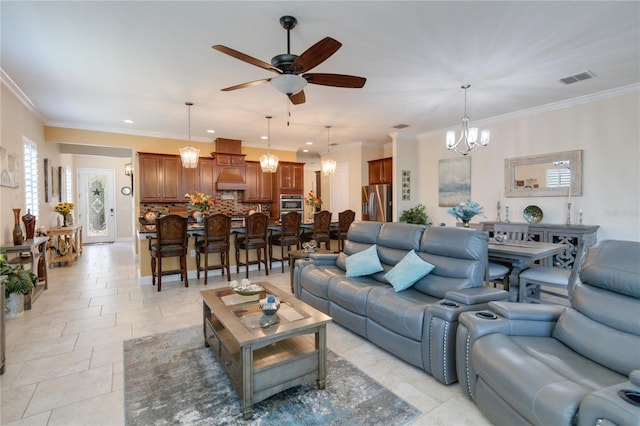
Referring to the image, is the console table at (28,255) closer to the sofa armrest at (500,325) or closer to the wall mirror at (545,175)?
the sofa armrest at (500,325)

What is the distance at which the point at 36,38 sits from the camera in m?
2.83

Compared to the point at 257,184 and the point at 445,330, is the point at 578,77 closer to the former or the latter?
the point at 445,330

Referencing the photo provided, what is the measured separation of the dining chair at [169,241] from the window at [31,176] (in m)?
2.19

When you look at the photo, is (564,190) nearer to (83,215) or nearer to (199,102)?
(199,102)

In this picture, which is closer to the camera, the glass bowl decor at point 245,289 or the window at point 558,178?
the glass bowl decor at point 245,289

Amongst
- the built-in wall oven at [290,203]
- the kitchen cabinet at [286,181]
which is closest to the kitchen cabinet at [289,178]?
the kitchen cabinet at [286,181]

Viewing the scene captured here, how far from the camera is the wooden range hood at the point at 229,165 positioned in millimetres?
7207

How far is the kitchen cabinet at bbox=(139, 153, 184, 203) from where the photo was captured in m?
6.48

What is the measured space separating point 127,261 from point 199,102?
13.8ft

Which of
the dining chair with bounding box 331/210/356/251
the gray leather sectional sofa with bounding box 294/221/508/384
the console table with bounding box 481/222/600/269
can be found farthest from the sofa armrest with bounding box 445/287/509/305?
the dining chair with bounding box 331/210/356/251

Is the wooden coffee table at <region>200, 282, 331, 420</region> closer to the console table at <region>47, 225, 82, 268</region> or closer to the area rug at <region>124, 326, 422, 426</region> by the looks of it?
the area rug at <region>124, 326, 422, 426</region>

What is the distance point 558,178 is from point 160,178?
7.51 metres

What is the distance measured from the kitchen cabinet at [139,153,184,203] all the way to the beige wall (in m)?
6.29

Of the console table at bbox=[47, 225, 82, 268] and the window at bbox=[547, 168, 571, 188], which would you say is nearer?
the window at bbox=[547, 168, 571, 188]
